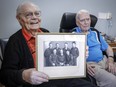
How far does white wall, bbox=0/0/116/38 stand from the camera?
2.72 metres

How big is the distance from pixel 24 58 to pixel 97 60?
83 centimetres

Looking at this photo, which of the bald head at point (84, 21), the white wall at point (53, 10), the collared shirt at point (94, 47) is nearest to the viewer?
the collared shirt at point (94, 47)

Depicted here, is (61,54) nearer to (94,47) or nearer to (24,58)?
(24,58)

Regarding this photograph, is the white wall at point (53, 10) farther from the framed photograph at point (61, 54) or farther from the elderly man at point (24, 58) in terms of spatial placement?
the framed photograph at point (61, 54)

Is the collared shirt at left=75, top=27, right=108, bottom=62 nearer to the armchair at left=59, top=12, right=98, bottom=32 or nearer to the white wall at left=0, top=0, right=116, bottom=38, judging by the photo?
the armchair at left=59, top=12, right=98, bottom=32

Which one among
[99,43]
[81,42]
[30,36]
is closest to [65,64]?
[81,42]

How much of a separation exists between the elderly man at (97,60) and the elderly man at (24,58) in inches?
12.9

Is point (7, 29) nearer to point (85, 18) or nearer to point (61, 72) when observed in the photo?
point (85, 18)

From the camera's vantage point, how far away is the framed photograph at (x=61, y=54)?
118cm

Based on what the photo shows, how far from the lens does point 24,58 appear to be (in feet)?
4.28

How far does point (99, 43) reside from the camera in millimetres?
1932

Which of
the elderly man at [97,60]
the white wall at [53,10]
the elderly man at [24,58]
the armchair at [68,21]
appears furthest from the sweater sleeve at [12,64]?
the white wall at [53,10]

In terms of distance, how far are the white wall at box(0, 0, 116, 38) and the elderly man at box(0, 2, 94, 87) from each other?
136 cm

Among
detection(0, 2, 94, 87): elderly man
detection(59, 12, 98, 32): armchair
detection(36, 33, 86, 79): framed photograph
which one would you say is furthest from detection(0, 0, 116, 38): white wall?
detection(36, 33, 86, 79): framed photograph
